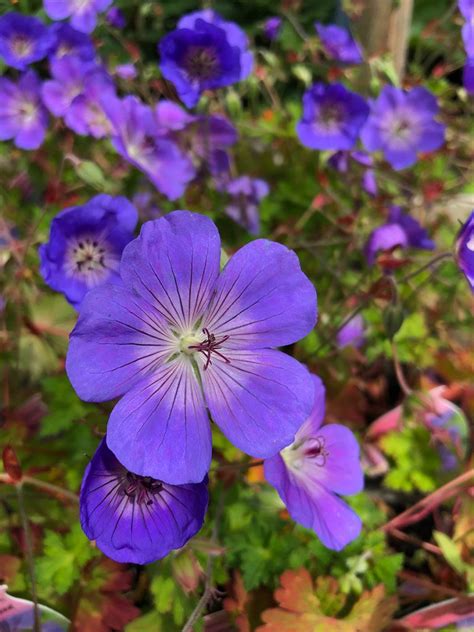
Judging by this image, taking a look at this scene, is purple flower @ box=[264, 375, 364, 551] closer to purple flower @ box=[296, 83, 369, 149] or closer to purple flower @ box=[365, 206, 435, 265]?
purple flower @ box=[365, 206, 435, 265]

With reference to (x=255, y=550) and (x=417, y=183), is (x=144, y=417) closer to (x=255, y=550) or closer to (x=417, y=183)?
(x=255, y=550)

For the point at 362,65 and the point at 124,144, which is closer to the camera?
the point at 124,144

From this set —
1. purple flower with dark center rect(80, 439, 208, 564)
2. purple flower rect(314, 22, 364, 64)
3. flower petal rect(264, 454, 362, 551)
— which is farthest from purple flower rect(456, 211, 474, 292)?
purple flower rect(314, 22, 364, 64)

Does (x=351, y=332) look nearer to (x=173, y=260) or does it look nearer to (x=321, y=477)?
(x=321, y=477)

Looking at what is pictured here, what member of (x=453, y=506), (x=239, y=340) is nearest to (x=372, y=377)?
(x=453, y=506)

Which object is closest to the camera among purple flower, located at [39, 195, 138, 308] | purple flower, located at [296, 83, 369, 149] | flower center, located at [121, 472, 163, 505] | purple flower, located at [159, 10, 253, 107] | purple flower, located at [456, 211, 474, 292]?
flower center, located at [121, 472, 163, 505]

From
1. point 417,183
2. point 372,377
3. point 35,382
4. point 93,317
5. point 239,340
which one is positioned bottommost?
point 372,377
